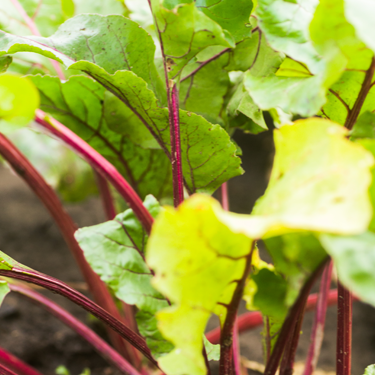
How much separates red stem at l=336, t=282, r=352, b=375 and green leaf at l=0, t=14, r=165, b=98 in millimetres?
421

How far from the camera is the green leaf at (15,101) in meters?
0.28

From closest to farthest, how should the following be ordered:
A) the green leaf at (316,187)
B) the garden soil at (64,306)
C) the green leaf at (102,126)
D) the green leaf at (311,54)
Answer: the green leaf at (316,187), the green leaf at (311,54), the green leaf at (102,126), the garden soil at (64,306)

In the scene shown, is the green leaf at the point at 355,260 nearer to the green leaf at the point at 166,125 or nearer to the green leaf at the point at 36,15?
the green leaf at the point at 166,125

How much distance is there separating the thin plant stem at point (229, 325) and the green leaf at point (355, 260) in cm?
10

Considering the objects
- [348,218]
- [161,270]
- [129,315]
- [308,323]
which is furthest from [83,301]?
[308,323]

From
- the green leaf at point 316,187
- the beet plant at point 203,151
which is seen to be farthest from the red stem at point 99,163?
the green leaf at point 316,187

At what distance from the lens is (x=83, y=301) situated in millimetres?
414

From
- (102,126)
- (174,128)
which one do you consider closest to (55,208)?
(102,126)

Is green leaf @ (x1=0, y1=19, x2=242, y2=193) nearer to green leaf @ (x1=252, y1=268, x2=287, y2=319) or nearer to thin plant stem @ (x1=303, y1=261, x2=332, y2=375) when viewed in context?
green leaf @ (x1=252, y1=268, x2=287, y2=319)

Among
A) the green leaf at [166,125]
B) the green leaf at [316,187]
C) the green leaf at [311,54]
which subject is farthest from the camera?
the green leaf at [166,125]

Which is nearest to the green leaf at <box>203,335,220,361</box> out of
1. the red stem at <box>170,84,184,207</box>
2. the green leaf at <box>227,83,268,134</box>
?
the red stem at <box>170,84,184,207</box>

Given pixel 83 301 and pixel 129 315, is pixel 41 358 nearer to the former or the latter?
pixel 129 315

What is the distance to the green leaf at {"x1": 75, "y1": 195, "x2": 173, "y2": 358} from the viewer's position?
0.41 m

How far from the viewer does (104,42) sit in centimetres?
46
